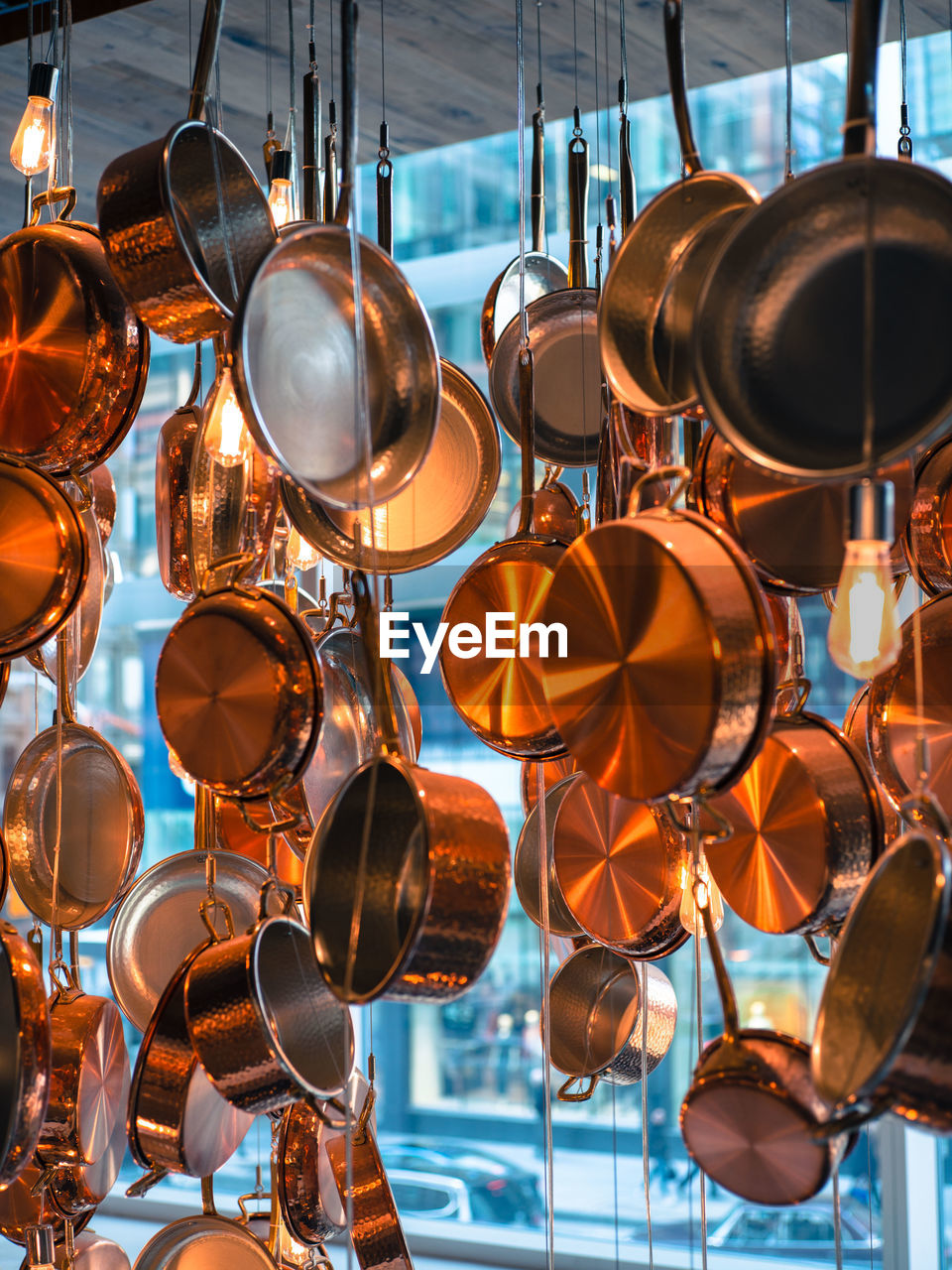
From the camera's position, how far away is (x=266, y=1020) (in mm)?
819

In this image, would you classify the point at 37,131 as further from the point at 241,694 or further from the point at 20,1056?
the point at 20,1056

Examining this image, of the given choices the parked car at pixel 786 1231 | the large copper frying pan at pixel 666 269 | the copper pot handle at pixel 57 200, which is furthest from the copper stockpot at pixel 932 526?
the parked car at pixel 786 1231

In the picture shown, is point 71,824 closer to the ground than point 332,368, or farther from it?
closer to the ground

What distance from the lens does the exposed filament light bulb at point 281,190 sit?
1.14 metres

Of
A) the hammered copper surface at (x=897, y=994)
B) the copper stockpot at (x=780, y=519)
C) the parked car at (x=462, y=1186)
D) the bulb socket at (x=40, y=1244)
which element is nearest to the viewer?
the hammered copper surface at (x=897, y=994)

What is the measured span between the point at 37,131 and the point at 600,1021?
31.6 inches

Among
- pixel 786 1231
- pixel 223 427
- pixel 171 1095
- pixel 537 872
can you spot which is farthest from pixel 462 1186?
pixel 223 427

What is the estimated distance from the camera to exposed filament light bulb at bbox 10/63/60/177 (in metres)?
1.01

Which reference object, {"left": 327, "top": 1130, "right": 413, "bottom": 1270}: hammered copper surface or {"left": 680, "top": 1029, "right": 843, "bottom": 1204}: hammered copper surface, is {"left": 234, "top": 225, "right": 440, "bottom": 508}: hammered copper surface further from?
{"left": 327, "top": 1130, "right": 413, "bottom": 1270}: hammered copper surface

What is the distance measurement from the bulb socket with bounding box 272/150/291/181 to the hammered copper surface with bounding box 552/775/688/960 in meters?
0.58

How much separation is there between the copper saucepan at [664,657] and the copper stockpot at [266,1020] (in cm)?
26

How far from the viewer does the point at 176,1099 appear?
89 cm

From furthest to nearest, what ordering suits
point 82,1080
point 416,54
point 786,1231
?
point 786,1231
point 416,54
point 82,1080

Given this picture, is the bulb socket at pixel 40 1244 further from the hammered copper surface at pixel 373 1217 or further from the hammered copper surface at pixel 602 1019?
the hammered copper surface at pixel 602 1019
